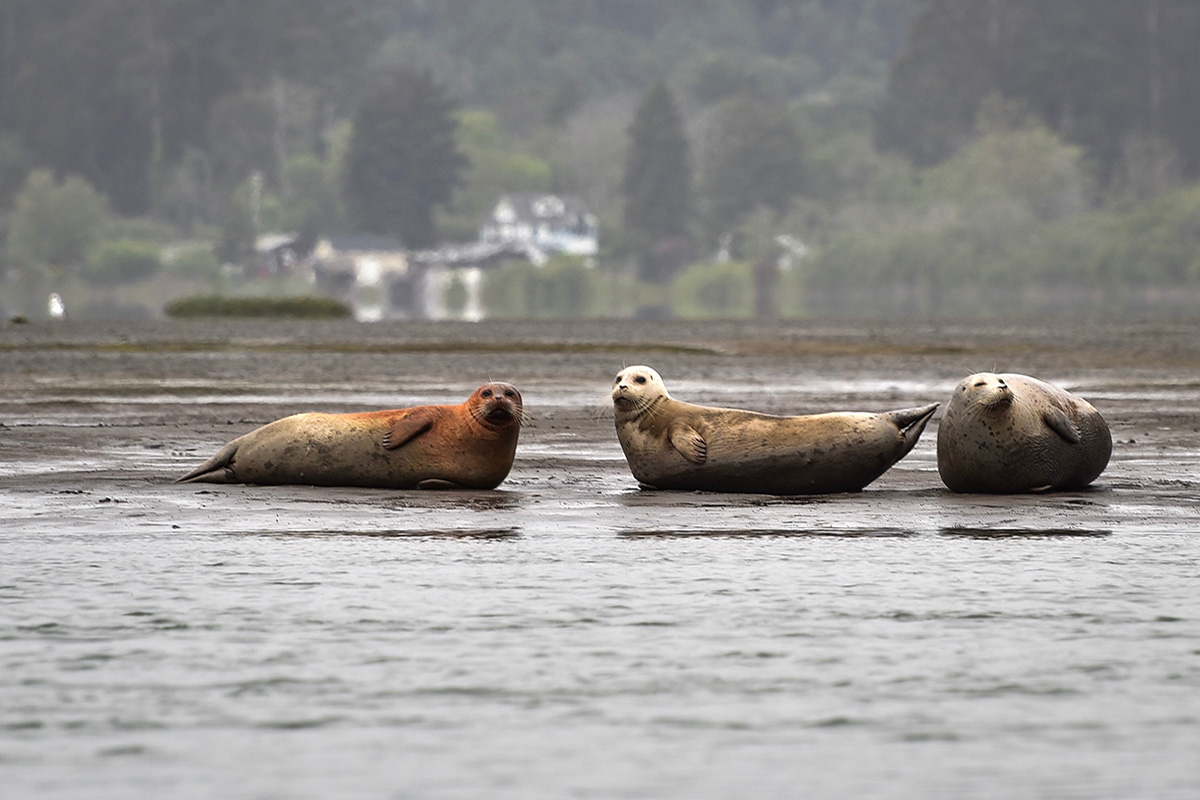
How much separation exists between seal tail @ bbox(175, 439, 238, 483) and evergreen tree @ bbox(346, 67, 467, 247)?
465ft

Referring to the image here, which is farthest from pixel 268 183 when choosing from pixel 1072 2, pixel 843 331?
pixel 843 331

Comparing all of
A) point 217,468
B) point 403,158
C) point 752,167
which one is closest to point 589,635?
point 217,468

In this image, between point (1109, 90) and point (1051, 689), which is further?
point (1109, 90)

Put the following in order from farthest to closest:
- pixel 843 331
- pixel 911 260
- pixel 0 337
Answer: pixel 911 260, pixel 843 331, pixel 0 337

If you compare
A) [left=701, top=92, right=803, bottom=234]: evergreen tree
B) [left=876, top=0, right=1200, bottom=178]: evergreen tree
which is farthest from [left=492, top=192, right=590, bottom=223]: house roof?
[left=876, top=0, right=1200, bottom=178]: evergreen tree

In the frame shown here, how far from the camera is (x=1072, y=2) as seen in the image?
516ft

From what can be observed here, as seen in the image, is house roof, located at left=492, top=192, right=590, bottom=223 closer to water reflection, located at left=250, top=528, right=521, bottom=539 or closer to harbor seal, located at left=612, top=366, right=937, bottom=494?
harbor seal, located at left=612, top=366, right=937, bottom=494

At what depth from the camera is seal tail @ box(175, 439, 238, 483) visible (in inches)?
578

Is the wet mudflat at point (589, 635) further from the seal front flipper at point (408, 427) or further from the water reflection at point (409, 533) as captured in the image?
the seal front flipper at point (408, 427)

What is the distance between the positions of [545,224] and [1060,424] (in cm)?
16162

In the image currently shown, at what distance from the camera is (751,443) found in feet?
45.5

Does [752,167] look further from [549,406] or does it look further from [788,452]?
[788,452]

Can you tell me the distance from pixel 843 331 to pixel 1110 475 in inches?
1477

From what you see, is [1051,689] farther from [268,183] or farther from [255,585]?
[268,183]
